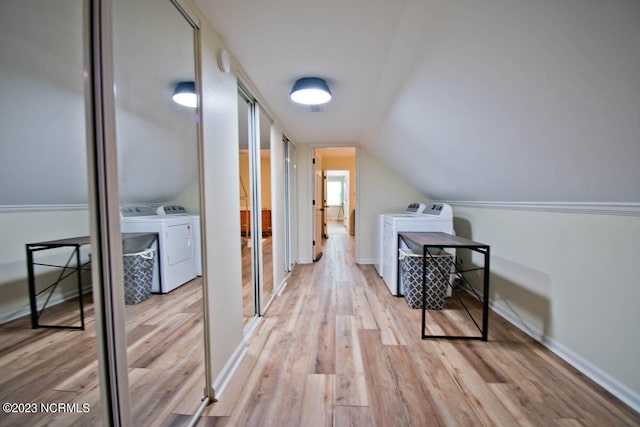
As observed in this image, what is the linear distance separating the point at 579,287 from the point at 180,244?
2351 mm

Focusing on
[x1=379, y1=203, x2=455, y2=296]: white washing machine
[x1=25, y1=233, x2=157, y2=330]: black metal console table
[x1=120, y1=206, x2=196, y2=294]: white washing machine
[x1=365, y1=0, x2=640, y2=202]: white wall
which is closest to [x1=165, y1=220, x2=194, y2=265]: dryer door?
[x1=120, y1=206, x2=196, y2=294]: white washing machine

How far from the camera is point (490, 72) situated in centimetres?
120

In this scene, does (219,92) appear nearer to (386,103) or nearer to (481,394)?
(386,103)

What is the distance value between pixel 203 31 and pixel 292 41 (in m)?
0.48

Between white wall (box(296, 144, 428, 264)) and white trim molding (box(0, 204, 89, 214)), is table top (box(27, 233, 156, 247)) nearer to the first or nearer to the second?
white trim molding (box(0, 204, 89, 214))

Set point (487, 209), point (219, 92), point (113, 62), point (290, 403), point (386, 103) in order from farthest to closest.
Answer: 1. point (487, 209)
2. point (386, 103)
3. point (219, 92)
4. point (290, 403)
5. point (113, 62)

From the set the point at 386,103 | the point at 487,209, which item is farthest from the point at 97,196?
the point at 487,209

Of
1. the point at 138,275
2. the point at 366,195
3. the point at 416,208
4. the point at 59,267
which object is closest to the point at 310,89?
the point at 138,275

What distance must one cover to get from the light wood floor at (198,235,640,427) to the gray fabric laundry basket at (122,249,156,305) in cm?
74

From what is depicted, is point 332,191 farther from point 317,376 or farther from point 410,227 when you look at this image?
point 317,376

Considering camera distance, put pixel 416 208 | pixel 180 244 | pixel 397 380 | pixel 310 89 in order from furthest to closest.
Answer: pixel 416 208 < pixel 310 89 < pixel 397 380 < pixel 180 244

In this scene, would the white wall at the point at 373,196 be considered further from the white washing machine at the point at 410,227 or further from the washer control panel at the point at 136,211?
the washer control panel at the point at 136,211

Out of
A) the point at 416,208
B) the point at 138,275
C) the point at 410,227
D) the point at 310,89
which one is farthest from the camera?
the point at 416,208

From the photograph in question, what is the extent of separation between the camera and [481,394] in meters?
1.35
